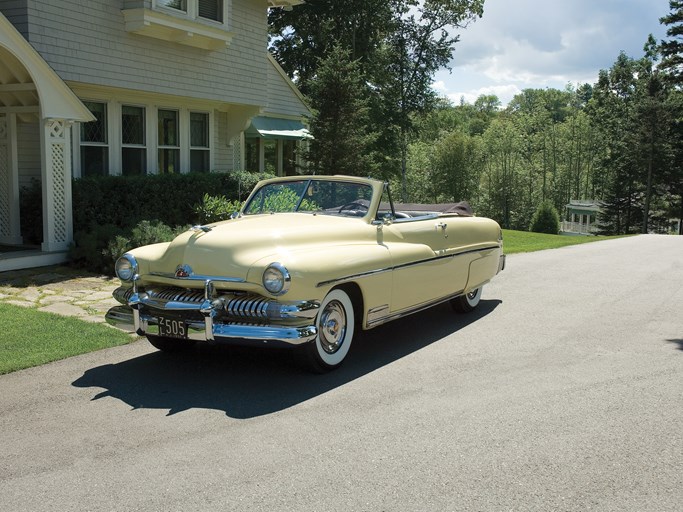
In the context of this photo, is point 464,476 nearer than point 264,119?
Yes

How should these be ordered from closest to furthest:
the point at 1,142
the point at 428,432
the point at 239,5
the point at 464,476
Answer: the point at 464,476, the point at 428,432, the point at 1,142, the point at 239,5

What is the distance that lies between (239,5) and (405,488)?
51.7 feet

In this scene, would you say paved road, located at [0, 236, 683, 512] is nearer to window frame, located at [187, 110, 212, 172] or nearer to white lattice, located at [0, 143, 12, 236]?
white lattice, located at [0, 143, 12, 236]

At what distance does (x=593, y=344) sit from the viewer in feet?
23.6

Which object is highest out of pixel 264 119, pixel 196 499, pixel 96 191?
pixel 264 119

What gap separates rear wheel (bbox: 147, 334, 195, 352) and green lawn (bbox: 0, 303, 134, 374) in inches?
24.0

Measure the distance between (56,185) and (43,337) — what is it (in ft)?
18.1

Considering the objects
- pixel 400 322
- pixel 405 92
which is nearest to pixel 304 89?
pixel 405 92

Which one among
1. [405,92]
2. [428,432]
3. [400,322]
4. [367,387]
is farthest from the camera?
[405,92]

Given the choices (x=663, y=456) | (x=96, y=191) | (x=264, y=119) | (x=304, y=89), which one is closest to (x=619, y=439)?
(x=663, y=456)

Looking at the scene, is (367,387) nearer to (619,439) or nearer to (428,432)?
(428,432)

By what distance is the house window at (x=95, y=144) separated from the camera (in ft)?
47.3

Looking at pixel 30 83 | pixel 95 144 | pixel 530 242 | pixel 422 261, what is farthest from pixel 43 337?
pixel 530 242

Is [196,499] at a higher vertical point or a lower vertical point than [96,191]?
lower
